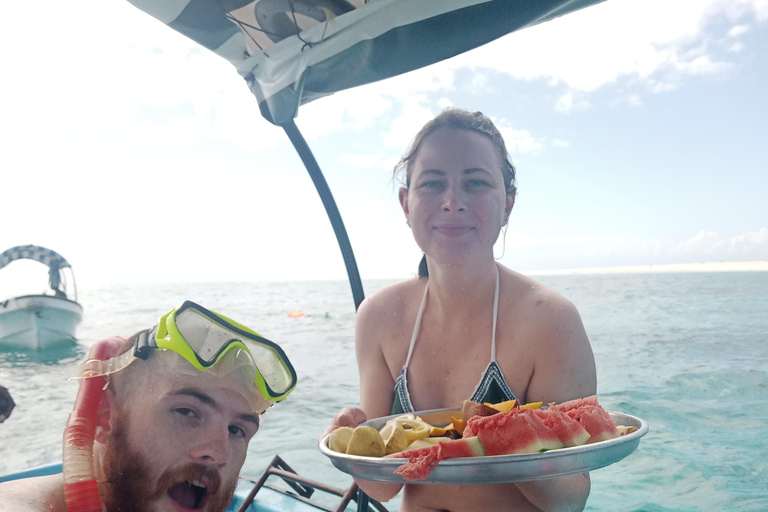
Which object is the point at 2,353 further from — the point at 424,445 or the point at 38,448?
the point at 424,445

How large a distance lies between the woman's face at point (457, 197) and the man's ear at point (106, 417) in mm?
1191

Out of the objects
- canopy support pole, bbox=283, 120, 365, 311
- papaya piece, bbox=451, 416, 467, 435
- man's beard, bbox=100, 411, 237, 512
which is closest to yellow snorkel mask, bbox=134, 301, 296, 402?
man's beard, bbox=100, 411, 237, 512

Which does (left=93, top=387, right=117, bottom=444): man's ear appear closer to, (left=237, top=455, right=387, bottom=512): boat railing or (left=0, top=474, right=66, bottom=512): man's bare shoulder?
(left=0, top=474, right=66, bottom=512): man's bare shoulder

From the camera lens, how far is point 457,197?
172 cm

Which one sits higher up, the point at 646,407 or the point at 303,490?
the point at 303,490

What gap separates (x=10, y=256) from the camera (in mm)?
13617

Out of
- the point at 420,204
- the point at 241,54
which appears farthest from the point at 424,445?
the point at 241,54

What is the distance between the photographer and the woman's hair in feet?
6.15

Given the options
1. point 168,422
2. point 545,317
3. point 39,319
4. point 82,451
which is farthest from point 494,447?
point 39,319

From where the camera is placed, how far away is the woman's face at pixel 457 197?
1.73 metres

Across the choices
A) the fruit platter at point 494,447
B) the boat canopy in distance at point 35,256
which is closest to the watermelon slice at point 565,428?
the fruit platter at point 494,447

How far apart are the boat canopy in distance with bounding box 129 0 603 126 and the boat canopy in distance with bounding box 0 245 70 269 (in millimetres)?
14636

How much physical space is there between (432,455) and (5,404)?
121 cm

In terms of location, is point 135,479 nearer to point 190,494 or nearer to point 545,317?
point 190,494
